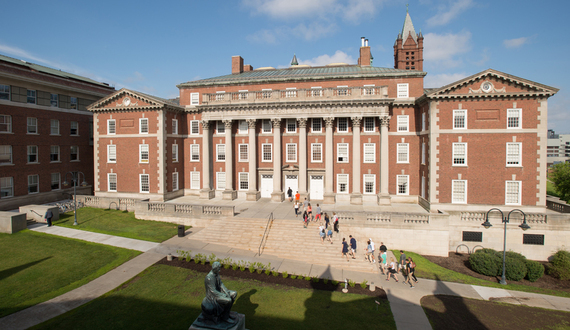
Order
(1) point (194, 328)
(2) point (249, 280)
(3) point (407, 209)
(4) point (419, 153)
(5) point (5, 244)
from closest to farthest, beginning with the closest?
(1) point (194, 328), (2) point (249, 280), (5) point (5, 244), (3) point (407, 209), (4) point (419, 153)

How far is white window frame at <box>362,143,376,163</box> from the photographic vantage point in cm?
3509

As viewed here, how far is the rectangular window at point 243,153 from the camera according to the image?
38.4 meters

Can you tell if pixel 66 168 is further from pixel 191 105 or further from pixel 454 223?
pixel 454 223

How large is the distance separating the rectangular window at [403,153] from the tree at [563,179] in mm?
14975

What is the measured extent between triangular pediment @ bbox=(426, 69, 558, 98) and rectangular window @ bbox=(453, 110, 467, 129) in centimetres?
164

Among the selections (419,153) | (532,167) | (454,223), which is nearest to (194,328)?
(454,223)

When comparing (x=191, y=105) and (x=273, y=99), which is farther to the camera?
(x=191, y=105)

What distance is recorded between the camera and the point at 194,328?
10898mm

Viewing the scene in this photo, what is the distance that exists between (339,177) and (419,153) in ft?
32.3

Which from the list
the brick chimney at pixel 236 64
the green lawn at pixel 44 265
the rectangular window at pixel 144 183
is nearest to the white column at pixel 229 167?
the rectangular window at pixel 144 183

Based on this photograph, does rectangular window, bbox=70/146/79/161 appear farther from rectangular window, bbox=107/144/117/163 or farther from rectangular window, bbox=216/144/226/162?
rectangular window, bbox=216/144/226/162

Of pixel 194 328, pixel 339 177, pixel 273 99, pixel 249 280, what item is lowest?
pixel 249 280

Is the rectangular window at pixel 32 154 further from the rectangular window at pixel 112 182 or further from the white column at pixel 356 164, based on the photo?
the white column at pixel 356 164

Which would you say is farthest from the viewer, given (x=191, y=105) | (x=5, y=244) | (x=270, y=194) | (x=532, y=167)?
(x=191, y=105)
